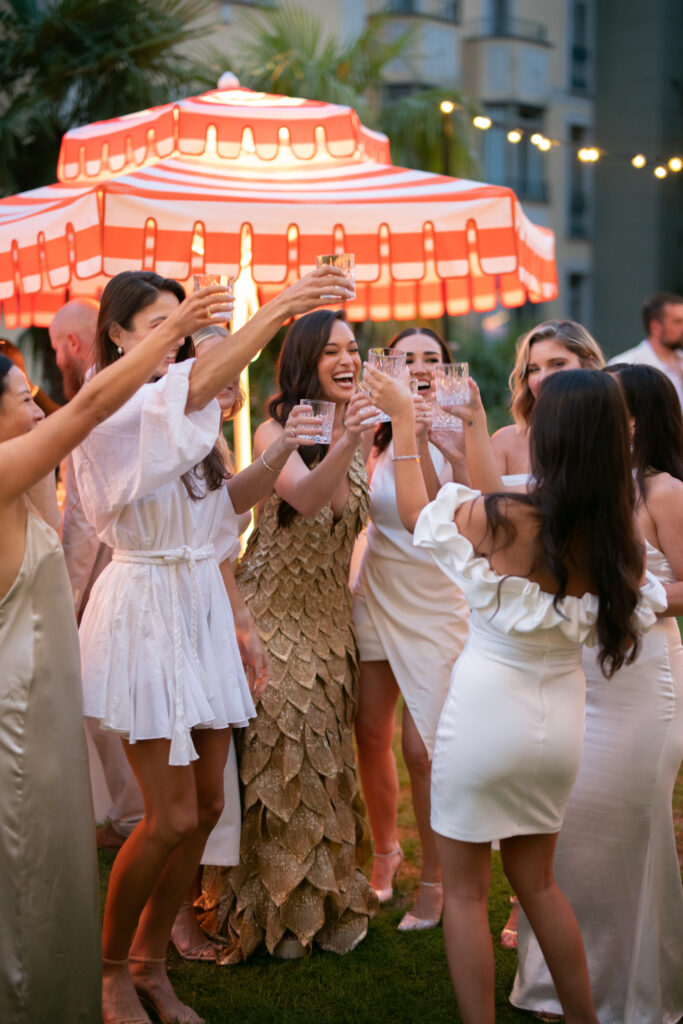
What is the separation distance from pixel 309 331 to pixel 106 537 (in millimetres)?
1174

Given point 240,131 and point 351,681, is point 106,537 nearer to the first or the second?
point 351,681

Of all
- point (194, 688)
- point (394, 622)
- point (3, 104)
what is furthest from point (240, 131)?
point (3, 104)

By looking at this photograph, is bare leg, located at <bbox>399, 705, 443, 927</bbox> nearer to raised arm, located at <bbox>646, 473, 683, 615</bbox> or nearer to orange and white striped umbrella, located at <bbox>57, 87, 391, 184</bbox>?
raised arm, located at <bbox>646, 473, 683, 615</bbox>

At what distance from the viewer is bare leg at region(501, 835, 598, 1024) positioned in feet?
8.93

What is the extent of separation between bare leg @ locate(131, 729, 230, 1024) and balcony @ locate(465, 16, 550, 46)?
73.7 feet

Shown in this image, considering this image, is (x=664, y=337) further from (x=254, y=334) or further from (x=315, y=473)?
(x=254, y=334)

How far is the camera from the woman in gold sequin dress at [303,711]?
3635 mm

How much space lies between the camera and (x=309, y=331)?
12.6 feet

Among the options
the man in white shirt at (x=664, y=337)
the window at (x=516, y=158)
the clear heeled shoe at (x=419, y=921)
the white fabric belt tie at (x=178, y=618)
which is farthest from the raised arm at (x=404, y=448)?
the window at (x=516, y=158)

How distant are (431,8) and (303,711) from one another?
70.0 ft

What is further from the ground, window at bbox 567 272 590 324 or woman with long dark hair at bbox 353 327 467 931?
woman with long dark hair at bbox 353 327 467 931

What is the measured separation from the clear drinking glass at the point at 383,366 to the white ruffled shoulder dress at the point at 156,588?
501 mm

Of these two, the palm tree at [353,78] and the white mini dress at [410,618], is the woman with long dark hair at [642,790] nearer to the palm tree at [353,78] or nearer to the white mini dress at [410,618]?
the white mini dress at [410,618]

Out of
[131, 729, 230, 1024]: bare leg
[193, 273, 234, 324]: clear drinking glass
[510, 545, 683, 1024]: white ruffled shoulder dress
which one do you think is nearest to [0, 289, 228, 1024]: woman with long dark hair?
[193, 273, 234, 324]: clear drinking glass
